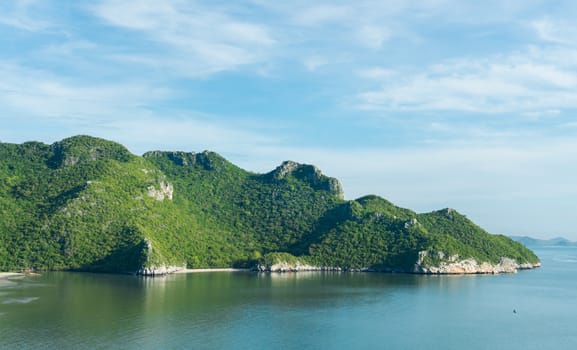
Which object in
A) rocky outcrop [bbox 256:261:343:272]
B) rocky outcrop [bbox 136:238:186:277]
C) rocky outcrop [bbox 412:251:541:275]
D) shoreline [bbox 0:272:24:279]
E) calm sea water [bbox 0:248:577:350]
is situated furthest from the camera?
rocky outcrop [bbox 412:251:541:275]

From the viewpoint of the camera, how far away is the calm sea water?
79.8 m

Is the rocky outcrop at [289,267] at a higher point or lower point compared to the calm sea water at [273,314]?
higher

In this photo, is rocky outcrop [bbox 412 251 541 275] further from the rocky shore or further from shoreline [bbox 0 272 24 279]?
shoreline [bbox 0 272 24 279]

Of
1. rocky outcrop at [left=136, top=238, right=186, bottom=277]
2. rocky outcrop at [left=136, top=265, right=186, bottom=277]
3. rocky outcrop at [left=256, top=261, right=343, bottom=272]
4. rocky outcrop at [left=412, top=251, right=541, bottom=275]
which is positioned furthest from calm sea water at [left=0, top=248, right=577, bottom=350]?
rocky outcrop at [left=412, top=251, right=541, bottom=275]

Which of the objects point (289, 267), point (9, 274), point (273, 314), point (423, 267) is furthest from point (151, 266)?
point (423, 267)

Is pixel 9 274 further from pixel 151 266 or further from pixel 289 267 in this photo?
pixel 289 267

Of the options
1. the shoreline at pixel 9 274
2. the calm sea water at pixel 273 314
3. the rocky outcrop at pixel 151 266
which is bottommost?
the calm sea water at pixel 273 314

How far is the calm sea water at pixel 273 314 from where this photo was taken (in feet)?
262

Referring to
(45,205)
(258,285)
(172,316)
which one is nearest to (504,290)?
(258,285)

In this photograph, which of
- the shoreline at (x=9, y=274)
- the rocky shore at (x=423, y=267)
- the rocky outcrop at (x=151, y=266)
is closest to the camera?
the shoreline at (x=9, y=274)

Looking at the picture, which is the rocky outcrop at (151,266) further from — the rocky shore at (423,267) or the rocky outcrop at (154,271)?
the rocky shore at (423,267)

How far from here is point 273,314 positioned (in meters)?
101

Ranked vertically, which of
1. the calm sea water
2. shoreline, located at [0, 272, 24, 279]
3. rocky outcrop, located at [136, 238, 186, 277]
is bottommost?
the calm sea water

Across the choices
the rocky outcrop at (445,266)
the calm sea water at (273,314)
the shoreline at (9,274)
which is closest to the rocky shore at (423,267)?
the rocky outcrop at (445,266)
